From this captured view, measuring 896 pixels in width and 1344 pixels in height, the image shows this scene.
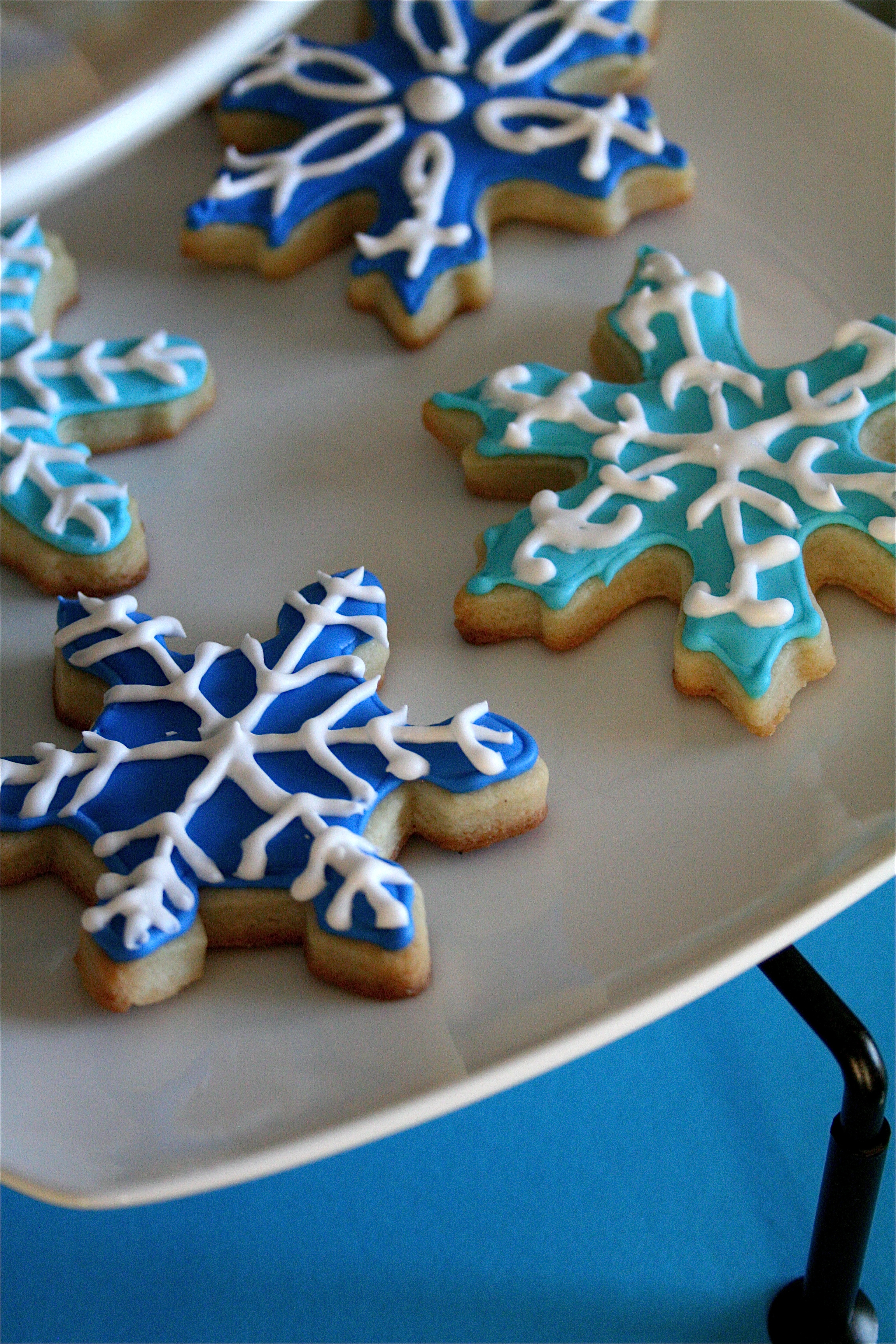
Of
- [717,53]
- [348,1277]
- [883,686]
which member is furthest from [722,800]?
[717,53]

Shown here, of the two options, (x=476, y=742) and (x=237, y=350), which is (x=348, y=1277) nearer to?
(x=476, y=742)

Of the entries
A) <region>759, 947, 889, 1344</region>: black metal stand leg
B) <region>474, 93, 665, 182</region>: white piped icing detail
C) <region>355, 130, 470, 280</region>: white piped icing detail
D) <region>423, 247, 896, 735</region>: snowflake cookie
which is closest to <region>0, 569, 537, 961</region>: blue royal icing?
<region>423, 247, 896, 735</region>: snowflake cookie

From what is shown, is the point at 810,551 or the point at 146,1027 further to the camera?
the point at 810,551

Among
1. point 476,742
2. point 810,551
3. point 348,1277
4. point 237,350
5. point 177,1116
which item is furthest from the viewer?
point 348,1277

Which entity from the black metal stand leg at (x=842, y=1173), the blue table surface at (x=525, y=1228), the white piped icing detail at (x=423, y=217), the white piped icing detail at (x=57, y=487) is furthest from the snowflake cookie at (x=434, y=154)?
the blue table surface at (x=525, y=1228)

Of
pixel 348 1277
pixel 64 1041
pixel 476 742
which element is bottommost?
pixel 348 1277

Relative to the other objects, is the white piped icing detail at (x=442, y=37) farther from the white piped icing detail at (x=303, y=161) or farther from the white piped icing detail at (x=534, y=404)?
the white piped icing detail at (x=534, y=404)

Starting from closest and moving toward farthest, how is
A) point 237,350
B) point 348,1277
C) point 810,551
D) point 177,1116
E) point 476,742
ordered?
point 177,1116 → point 476,742 → point 810,551 → point 237,350 → point 348,1277
